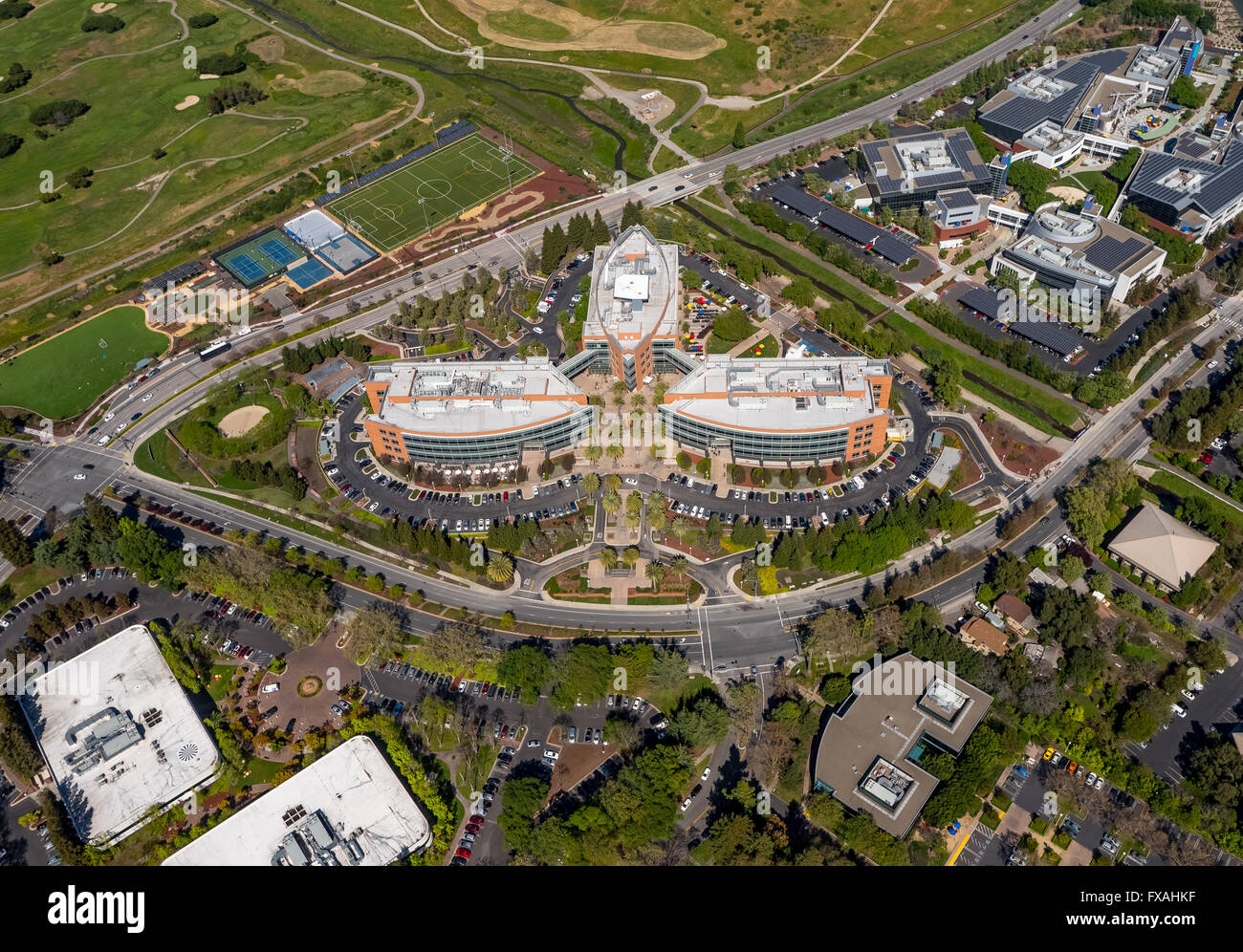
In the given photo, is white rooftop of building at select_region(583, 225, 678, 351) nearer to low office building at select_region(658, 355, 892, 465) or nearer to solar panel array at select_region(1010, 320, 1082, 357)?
low office building at select_region(658, 355, 892, 465)

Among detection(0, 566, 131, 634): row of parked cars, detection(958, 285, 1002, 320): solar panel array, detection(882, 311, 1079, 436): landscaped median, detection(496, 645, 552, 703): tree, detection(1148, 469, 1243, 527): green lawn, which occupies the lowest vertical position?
detection(0, 566, 131, 634): row of parked cars

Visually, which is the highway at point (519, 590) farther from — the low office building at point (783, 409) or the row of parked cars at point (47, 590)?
the low office building at point (783, 409)

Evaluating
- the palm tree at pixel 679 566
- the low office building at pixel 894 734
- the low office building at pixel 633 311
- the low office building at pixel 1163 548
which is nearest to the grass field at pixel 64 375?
the low office building at pixel 633 311

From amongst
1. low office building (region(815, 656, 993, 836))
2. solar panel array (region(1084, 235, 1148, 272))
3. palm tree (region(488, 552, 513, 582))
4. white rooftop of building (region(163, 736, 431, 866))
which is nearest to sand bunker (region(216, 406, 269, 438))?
palm tree (region(488, 552, 513, 582))

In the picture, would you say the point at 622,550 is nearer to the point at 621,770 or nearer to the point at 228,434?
the point at 621,770

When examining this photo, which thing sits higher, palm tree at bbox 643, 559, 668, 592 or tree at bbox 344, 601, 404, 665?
palm tree at bbox 643, 559, 668, 592

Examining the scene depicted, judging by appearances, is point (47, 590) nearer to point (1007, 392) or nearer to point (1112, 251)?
point (1007, 392)
